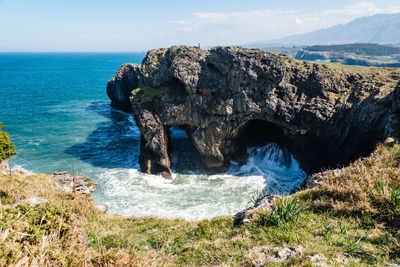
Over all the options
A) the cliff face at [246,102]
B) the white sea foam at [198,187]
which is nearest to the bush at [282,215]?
the white sea foam at [198,187]

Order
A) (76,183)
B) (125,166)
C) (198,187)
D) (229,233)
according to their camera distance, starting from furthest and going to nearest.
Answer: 1. (125,166)
2. (198,187)
3. (76,183)
4. (229,233)

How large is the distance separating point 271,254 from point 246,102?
26814mm

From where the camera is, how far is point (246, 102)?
106ft

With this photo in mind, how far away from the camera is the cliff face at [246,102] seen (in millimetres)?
30405

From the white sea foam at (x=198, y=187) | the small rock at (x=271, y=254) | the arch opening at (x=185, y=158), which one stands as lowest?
the white sea foam at (x=198, y=187)

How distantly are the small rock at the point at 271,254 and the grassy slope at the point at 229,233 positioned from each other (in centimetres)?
24

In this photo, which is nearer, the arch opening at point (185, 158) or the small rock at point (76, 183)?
the small rock at point (76, 183)

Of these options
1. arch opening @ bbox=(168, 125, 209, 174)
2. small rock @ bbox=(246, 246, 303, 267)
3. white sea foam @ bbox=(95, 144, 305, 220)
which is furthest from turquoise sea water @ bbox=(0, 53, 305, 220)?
small rock @ bbox=(246, 246, 303, 267)

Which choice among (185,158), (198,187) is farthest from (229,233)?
(185,158)

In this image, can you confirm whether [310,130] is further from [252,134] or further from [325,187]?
[325,187]

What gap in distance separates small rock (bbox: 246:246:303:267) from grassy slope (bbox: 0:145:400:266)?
238mm

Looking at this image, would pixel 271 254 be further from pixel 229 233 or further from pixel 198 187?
Result: pixel 198 187

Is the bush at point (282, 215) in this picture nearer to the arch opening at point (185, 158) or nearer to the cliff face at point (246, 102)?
the cliff face at point (246, 102)

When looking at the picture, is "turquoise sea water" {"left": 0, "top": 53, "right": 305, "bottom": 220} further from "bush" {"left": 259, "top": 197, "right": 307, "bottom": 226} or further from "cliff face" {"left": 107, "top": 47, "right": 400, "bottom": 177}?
"bush" {"left": 259, "top": 197, "right": 307, "bottom": 226}
